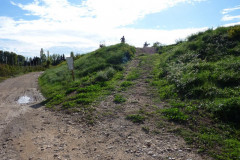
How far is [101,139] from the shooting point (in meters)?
4.70

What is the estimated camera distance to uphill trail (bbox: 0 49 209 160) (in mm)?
3953

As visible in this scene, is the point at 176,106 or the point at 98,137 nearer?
the point at 98,137

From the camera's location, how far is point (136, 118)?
5.57 meters

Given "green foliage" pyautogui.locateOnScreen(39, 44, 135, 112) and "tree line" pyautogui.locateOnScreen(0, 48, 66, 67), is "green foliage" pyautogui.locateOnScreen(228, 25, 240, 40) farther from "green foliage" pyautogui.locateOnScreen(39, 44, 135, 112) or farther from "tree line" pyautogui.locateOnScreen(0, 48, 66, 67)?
"tree line" pyautogui.locateOnScreen(0, 48, 66, 67)

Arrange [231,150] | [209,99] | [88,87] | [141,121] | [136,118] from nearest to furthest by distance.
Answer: [231,150]
[141,121]
[136,118]
[209,99]
[88,87]

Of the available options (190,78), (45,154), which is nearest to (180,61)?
(190,78)

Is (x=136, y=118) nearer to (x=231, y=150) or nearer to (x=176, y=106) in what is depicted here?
(x=176, y=106)

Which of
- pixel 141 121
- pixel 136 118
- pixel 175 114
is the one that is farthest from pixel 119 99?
pixel 175 114

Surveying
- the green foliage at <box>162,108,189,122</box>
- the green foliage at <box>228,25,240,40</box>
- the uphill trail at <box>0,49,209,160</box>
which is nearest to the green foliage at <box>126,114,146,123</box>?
the uphill trail at <box>0,49,209,160</box>

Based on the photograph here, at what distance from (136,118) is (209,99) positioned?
244 cm

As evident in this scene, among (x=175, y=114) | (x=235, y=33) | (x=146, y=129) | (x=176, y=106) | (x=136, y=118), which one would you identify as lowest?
(x=146, y=129)

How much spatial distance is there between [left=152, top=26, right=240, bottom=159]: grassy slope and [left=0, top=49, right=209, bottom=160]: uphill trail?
1.63 feet

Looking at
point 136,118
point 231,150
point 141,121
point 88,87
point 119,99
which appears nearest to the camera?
point 231,150

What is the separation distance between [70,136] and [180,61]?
797cm
